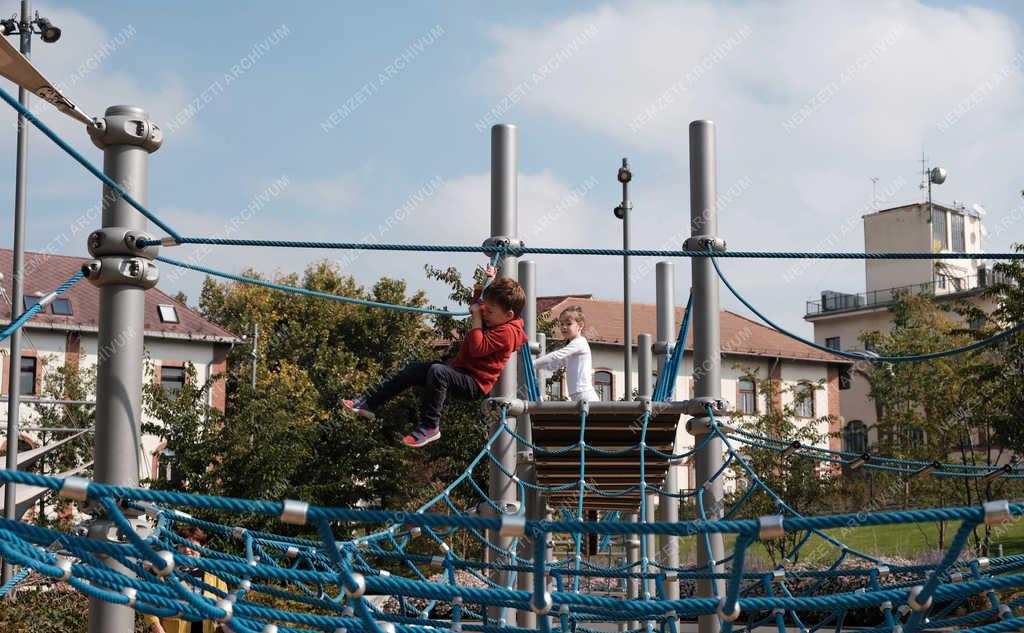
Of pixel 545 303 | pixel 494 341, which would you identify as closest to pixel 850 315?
pixel 545 303

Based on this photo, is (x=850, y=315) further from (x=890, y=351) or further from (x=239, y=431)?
(x=239, y=431)

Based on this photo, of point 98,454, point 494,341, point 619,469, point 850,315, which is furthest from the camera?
point 850,315

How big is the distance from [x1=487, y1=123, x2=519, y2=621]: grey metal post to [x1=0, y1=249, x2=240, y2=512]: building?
25.6 meters

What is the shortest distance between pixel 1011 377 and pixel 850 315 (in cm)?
3733

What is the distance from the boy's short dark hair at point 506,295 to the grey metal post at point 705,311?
0.95 meters

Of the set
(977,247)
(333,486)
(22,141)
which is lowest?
(333,486)

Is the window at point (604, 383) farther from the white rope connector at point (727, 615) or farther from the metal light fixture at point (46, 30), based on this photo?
the white rope connector at point (727, 615)

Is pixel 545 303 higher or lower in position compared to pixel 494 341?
higher

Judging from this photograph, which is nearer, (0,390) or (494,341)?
(494,341)

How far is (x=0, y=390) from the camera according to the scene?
1225 inches

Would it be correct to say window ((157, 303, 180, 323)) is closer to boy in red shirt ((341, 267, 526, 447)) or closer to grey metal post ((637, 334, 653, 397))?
grey metal post ((637, 334, 653, 397))

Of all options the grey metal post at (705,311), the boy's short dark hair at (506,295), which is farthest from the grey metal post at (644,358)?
the boy's short dark hair at (506,295)

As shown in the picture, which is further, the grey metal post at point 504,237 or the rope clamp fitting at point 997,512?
the grey metal post at point 504,237

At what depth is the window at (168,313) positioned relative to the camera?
3569 cm
